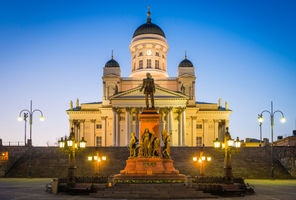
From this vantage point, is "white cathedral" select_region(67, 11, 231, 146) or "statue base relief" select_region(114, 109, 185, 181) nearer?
"statue base relief" select_region(114, 109, 185, 181)

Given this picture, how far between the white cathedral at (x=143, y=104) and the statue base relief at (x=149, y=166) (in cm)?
4382

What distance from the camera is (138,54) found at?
8919 cm

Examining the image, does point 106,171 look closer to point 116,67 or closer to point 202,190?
point 202,190

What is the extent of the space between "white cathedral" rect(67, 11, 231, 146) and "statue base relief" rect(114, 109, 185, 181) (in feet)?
144

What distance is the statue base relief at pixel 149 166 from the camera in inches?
958

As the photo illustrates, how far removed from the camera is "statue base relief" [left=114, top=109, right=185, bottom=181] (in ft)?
79.8

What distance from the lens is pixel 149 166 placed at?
82.8 feet

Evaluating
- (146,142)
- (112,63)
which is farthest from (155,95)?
(146,142)

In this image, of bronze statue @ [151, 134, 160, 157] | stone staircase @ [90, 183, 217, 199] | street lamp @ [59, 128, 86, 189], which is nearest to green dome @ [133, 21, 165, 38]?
street lamp @ [59, 128, 86, 189]

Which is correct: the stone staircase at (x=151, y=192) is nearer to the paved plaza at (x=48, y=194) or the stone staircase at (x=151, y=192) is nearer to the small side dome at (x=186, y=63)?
the paved plaza at (x=48, y=194)

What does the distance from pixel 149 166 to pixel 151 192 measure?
2957 mm

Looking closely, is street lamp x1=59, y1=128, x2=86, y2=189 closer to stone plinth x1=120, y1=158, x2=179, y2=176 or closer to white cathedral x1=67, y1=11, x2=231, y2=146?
stone plinth x1=120, y1=158, x2=179, y2=176

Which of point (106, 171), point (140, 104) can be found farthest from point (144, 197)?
point (140, 104)

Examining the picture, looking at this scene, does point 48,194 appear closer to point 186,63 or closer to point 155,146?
point 155,146
